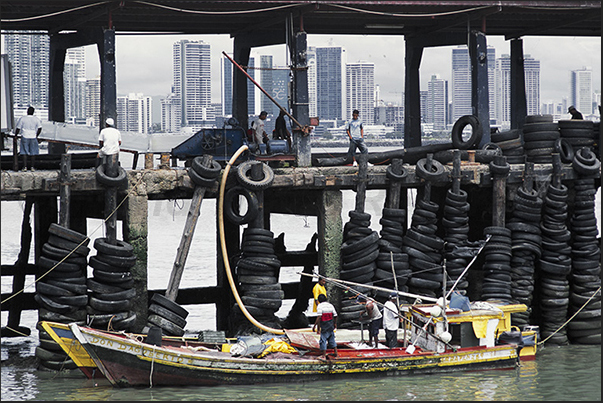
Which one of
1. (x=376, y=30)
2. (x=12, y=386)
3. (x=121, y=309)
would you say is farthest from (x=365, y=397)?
(x=376, y=30)

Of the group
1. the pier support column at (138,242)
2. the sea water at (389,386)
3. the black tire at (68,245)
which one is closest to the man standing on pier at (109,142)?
the pier support column at (138,242)

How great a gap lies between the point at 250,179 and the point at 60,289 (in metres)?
4.64

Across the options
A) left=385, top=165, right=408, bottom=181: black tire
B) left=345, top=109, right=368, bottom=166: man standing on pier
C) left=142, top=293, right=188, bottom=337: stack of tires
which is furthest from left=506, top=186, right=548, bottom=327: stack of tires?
left=142, top=293, right=188, bottom=337: stack of tires

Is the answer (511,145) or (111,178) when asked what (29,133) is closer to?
(111,178)

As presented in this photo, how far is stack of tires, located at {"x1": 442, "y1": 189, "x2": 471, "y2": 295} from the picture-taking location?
20.2 m

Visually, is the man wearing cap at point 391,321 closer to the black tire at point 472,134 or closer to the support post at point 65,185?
the black tire at point 472,134

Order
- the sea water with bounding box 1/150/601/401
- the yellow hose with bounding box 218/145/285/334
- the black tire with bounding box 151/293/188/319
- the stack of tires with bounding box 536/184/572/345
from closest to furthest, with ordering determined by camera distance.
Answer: the sea water with bounding box 1/150/601/401 < the black tire with bounding box 151/293/188/319 < the yellow hose with bounding box 218/145/285/334 < the stack of tires with bounding box 536/184/572/345

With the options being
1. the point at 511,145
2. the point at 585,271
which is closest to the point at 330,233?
the point at 511,145

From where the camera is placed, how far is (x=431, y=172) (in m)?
20.3

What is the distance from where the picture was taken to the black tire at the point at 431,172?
20141 mm

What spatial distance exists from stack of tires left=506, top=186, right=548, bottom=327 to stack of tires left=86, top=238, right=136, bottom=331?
8.88 metres

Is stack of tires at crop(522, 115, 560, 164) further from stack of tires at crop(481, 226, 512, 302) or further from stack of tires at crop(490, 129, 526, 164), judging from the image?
stack of tires at crop(481, 226, 512, 302)

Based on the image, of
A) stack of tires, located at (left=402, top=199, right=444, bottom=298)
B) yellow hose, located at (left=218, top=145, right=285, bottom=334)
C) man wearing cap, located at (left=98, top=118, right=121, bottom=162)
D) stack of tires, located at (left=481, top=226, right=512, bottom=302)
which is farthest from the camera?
stack of tires, located at (left=481, top=226, right=512, bottom=302)

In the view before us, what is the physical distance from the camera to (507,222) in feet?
70.5
